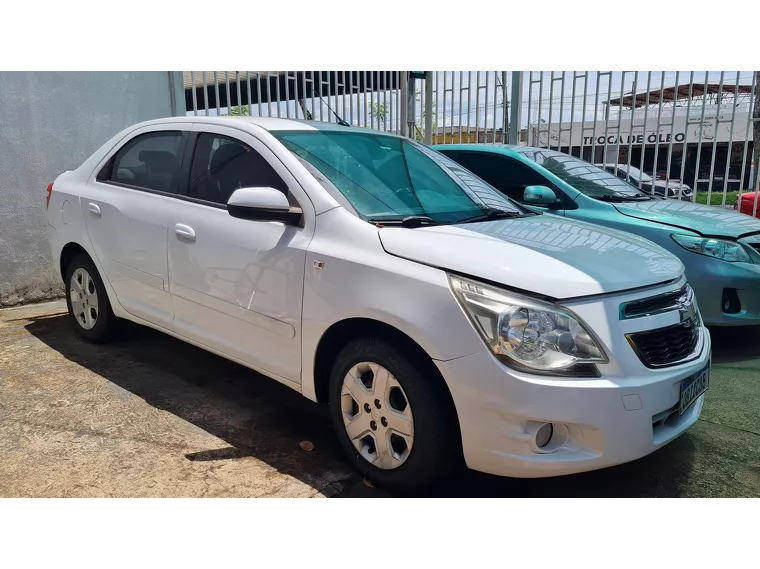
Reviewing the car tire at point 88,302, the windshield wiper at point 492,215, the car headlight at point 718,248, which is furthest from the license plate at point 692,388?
the car tire at point 88,302

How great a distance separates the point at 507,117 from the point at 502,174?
3.28 metres

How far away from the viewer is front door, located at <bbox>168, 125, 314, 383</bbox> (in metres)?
3.16

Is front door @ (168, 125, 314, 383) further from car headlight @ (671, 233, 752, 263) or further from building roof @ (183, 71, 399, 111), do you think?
building roof @ (183, 71, 399, 111)

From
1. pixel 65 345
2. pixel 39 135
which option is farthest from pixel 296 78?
pixel 65 345

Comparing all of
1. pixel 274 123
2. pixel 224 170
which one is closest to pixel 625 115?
pixel 274 123

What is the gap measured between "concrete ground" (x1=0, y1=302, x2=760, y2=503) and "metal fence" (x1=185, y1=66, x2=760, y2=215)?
3594 mm

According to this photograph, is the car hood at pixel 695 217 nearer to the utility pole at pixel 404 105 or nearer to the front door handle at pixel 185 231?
the front door handle at pixel 185 231

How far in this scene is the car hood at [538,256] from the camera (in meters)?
2.53

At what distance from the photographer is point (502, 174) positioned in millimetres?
5875

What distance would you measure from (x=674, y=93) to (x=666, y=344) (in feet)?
20.1

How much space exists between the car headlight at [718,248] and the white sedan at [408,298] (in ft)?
5.69

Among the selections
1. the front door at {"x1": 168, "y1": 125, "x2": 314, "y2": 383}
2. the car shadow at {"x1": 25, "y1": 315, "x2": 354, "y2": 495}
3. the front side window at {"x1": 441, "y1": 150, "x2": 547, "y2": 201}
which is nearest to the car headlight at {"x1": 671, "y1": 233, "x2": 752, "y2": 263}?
the front side window at {"x1": 441, "y1": 150, "x2": 547, "y2": 201}

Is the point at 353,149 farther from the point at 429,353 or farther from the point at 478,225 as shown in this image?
the point at 429,353

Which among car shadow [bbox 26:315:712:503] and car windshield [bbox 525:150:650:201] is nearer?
car shadow [bbox 26:315:712:503]
